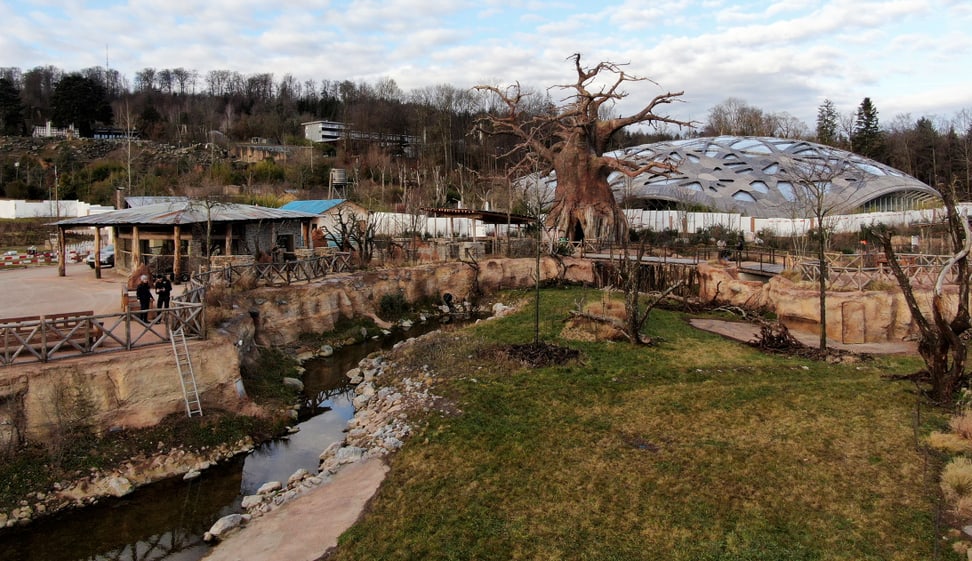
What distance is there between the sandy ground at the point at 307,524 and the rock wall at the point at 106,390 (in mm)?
4166

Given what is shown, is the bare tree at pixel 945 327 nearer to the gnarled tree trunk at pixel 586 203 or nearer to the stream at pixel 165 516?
the stream at pixel 165 516

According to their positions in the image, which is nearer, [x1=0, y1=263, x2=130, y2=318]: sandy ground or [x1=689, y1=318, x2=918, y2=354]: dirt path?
[x1=0, y1=263, x2=130, y2=318]: sandy ground

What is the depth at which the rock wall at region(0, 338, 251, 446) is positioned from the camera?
11.1 m

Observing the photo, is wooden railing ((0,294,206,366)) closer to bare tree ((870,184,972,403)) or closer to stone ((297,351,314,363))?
stone ((297,351,314,363))

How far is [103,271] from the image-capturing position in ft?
88.1

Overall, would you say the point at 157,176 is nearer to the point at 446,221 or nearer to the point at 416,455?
the point at 446,221

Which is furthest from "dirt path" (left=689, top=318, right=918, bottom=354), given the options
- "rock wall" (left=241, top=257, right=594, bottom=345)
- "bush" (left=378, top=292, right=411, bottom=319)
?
"bush" (left=378, top=292, right=411, bottom=319)

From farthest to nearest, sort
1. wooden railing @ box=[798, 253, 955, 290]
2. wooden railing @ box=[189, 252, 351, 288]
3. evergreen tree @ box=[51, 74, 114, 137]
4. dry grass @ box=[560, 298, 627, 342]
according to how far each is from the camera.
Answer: evergreen tree @ box=[51, 74, 114, 137] < wooden railing @ box=[189, 252, 351, 288] < wooden railing @ box=[798, 253, 955, 290] < dry grass @ box=[560, 298, 627, 342]

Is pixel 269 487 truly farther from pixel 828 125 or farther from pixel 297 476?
pixel 828 125

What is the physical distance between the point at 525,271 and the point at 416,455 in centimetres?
2122

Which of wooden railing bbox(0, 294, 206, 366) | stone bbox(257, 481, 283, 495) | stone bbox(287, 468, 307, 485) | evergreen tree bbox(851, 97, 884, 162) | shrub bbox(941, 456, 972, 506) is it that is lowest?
stone bbox(257, 481, 283, 495)

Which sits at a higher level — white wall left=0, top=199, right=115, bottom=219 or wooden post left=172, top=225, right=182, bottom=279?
white wall left=0, top=199, right=115, bottom=219

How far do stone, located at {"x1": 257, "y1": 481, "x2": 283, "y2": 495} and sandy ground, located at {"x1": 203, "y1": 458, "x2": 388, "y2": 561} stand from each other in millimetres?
881

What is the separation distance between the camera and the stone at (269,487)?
35.6 ft
